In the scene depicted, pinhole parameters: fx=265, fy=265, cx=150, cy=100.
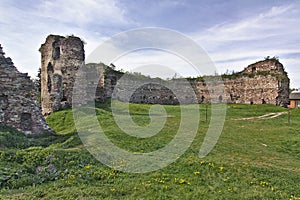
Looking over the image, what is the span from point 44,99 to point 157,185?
20145 millimetres

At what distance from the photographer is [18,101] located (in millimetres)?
13461

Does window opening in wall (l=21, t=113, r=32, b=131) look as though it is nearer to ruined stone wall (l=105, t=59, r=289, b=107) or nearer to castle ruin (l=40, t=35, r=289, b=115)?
castle ruin (l=40, t=35, r=289, b=115)

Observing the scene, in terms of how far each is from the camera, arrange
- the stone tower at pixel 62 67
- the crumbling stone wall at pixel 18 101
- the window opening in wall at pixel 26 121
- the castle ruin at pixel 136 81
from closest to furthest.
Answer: the crumbling stone wall at pixel 18 101 < the window opening in wall at pixel 26 121 < the stone tower at pixel 62 67 < the castle ruin at pixel 136 81

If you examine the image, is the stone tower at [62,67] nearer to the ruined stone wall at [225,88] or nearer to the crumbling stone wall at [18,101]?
the ruined stone wall at [225,88]

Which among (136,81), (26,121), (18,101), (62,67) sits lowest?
(26,121)

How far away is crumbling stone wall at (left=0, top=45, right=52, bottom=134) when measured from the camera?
43.1 ft

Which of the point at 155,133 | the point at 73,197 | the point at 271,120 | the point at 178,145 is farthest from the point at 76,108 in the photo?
the point at 73,197

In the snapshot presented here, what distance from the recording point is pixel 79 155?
8812mm

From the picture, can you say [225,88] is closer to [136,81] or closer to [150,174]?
[136,81]

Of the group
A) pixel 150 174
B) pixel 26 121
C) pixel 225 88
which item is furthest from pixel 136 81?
pixel 150 174

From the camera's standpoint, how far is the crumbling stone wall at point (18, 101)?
13133mm

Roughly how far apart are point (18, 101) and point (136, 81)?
1846 centimetres

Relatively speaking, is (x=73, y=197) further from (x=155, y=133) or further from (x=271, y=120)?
(x=271, y=120)

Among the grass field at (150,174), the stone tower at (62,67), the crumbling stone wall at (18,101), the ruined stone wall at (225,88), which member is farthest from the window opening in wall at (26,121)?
the ruined stone wall at (225,88)
